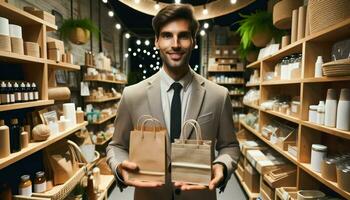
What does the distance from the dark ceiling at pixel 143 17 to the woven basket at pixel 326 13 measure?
3.96m

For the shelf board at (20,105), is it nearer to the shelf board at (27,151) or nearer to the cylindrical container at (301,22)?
the shelf board at (27,151)

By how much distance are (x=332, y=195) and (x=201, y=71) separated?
5852 mm

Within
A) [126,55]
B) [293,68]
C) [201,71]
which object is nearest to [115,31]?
[126,55]

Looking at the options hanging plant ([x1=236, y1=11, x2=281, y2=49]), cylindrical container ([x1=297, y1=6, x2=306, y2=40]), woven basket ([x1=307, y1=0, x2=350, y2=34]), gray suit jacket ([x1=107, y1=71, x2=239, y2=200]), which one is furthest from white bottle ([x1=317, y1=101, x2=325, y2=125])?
hanging plant ([x1=236, y1=11, x2=281, y2=49])

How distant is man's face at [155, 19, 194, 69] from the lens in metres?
1.24

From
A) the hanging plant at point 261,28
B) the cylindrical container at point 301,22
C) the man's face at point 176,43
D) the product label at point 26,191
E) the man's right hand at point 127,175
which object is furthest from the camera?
the hanging plant at point 261,28

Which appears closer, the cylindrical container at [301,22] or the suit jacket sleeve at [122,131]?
the suit jacket sleeve at [122,131]

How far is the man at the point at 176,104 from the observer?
49.6 inches

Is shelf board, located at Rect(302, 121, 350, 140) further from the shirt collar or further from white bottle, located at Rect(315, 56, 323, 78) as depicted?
the shirt collar

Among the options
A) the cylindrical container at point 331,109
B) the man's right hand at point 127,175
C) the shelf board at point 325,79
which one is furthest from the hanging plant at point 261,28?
the man's right hand at point 127,175

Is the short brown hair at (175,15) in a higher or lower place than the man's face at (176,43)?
higher

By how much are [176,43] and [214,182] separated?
0.68 meters

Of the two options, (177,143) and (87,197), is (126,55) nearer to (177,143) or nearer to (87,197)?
(87,197)

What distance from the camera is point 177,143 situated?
1.12 metres
